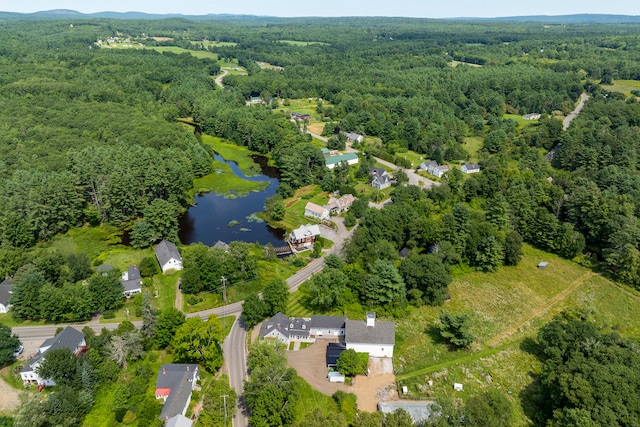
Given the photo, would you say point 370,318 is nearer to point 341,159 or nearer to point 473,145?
point 341,159

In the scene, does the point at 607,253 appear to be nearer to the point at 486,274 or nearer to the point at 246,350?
the point at 486,274

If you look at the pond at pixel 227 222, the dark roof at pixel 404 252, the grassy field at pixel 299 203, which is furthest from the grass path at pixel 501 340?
the grassy field at pixel 299 203

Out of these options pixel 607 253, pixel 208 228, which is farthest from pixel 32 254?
pixel 607 253

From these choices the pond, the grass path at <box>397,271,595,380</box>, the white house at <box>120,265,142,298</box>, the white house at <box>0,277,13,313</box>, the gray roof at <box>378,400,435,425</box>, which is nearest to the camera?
the gray roof at <box>378,400,435,425</box>

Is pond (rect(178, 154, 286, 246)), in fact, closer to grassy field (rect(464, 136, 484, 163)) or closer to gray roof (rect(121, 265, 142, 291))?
gray roof (rect(121, 265, 142, 291))

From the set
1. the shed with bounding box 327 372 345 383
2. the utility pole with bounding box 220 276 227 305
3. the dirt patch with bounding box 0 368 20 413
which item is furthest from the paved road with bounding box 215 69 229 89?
the shed with bounding box 327 372 345 383

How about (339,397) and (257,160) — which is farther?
(257,160)
